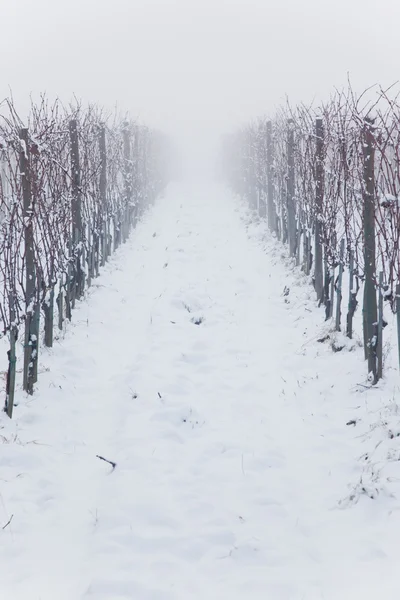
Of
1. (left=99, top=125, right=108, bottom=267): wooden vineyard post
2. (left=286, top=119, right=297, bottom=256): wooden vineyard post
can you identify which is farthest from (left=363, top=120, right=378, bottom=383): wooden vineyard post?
(left=99, top=125, right=108, bottom=267): wooden vineyard post

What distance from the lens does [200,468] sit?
518cm

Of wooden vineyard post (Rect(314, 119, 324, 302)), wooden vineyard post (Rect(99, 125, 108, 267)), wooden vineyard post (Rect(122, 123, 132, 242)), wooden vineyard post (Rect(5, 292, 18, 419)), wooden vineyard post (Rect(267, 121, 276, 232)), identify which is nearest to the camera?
wooden vineyard post (Rect(5, 292, 18, 419))

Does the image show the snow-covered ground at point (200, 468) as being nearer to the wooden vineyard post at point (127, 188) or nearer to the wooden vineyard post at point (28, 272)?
the wooden vineyard post at point (28, 272)

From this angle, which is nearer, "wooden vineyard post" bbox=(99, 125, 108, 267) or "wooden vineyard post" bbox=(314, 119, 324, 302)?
"wooden vineyard post" bbox=(314, 119, 324, 302)

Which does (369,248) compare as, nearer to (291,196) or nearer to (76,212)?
(76,212)

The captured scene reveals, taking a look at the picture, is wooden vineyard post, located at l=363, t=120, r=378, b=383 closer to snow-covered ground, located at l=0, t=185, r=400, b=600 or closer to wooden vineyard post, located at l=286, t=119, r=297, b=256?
snow-covered ground, located at l=0, t=185, r=400, b=600

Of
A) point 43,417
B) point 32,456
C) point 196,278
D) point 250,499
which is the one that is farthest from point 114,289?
point 250,499

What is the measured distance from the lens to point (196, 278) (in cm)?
1227

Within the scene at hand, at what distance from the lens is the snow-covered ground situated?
3.81 m

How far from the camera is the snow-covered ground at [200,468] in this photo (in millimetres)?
3809

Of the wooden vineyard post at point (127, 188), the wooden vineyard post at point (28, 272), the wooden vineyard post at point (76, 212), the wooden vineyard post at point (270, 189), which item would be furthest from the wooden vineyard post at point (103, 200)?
the wooden vineyard post at point (28, 272)

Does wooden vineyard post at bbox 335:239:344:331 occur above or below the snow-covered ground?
above

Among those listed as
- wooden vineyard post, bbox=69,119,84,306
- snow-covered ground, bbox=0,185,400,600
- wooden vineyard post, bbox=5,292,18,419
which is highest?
wooden vineyard post, bbox=69,119,84,306

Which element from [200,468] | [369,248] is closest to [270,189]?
[369,248]
